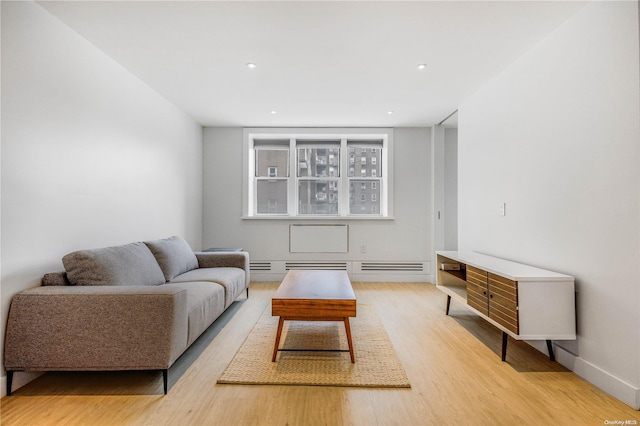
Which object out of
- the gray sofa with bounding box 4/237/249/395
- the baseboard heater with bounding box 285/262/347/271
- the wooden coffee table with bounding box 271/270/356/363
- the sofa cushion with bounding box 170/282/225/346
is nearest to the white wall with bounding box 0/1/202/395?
the gray sofa with bounding box 4/237/249/395

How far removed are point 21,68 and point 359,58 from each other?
7.87ft

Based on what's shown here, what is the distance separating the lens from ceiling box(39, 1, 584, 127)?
221cm

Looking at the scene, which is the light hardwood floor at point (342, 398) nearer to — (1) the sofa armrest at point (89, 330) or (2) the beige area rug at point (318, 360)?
(2) the beige area rug at point (318, 360)

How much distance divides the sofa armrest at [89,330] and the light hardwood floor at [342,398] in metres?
0.20

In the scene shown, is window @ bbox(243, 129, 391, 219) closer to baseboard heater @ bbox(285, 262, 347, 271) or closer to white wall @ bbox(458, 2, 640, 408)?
baseboard heater @ bbox(285, 262, 347, 271)

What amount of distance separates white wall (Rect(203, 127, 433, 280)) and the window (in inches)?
10.1

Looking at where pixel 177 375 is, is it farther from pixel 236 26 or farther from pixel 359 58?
pixel 359 58

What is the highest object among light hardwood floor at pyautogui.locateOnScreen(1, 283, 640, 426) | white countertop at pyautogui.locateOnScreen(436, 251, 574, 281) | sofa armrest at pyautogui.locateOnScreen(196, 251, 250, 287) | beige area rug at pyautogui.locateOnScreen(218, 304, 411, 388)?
white countertop at pyautogui.locateOnScreen(436, 251, 574, 281)

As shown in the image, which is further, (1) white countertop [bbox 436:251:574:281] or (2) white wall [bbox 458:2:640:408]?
(1) white countertop [bbox 436:251:574:281]

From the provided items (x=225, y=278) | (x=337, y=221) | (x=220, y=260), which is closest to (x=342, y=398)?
(x=225, y=278)

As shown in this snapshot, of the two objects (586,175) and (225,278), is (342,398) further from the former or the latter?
(586,175)

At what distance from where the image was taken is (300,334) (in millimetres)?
2959

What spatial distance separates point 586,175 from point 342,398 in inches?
83.3

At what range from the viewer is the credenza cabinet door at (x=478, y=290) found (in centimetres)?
265
